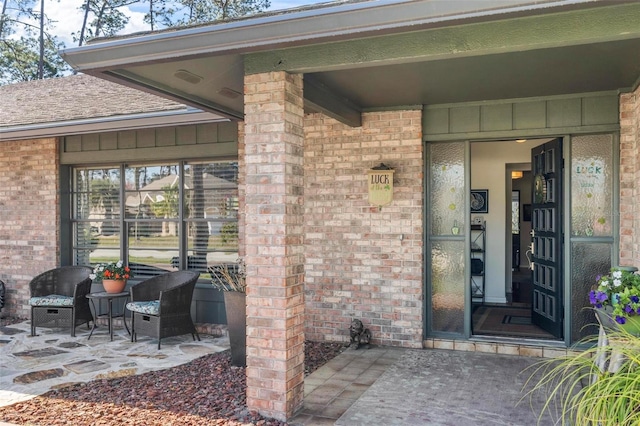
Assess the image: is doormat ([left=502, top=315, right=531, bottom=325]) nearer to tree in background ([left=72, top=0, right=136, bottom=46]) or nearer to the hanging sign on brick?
the hanging sign on brick

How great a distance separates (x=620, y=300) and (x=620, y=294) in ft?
0.13

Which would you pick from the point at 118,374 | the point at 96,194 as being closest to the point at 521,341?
the point at 118,374

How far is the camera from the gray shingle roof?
641 centimetres

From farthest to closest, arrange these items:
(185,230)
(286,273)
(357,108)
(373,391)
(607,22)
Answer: (185,230), (357,108), (373,391), (286,273), (607,22)

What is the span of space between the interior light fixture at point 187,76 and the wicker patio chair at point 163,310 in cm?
260

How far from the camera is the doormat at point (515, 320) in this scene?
6770 millimetres

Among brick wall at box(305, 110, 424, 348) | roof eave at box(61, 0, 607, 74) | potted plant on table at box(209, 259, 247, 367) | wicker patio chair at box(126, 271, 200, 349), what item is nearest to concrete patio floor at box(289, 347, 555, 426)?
brick wall at box(305, 110, 424, 348)

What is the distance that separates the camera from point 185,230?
22.7ft

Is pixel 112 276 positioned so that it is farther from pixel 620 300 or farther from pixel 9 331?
pixel 620 300

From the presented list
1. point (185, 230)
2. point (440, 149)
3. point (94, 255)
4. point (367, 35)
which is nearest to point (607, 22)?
point (367, 35)

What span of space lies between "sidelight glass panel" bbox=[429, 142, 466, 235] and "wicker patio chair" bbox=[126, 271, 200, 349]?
2.93 m

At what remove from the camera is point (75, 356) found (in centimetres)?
558

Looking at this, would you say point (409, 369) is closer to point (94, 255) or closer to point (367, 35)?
point (367, 35)

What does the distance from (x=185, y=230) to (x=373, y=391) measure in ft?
12.0
